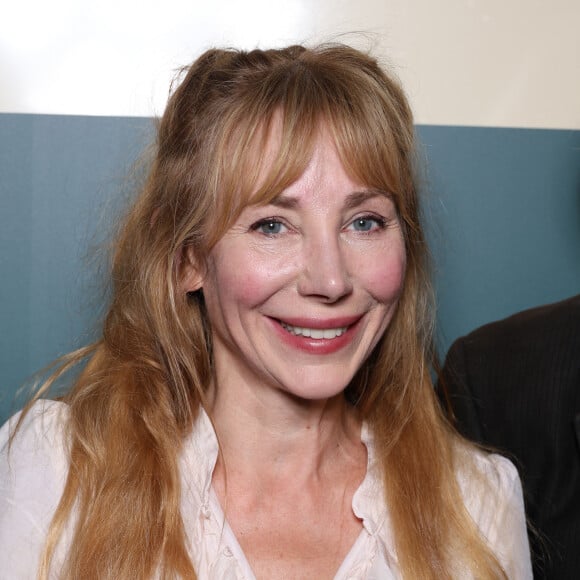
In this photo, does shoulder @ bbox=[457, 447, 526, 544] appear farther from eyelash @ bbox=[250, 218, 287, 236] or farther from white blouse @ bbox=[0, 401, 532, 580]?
eyelash @ bbox=[250, 218, 287, 236]

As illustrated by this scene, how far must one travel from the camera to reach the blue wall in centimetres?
186

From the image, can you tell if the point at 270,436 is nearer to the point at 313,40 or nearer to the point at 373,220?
the point at 373,220

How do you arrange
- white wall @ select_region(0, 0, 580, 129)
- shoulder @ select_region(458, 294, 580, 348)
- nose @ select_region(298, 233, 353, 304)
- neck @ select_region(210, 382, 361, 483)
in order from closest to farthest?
nose @ select_region(298, 233, 353, 304) → neck @ select_region(210, 382, 361, 483) → shoulder @ select_region(458, 294, 580, 348) → white wall @ select_region(0, 0, 580, 129)

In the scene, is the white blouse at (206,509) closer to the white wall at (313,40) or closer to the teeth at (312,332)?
the teeth at (312,332)

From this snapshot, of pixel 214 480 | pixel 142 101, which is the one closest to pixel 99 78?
pixel 142 101

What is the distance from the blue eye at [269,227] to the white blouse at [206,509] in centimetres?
31

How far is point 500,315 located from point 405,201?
642 millimetres

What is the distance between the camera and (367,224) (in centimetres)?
144

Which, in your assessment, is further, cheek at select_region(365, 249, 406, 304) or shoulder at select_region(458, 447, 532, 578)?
shoulder at select_region(458, 447, 532, 578)

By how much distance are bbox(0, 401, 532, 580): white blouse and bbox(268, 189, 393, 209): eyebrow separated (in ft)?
1.19

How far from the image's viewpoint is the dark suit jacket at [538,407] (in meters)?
1.60

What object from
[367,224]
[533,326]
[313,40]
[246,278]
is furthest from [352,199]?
[313,40]

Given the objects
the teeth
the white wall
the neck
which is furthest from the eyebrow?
the white wall

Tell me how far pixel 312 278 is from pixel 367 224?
130mm
